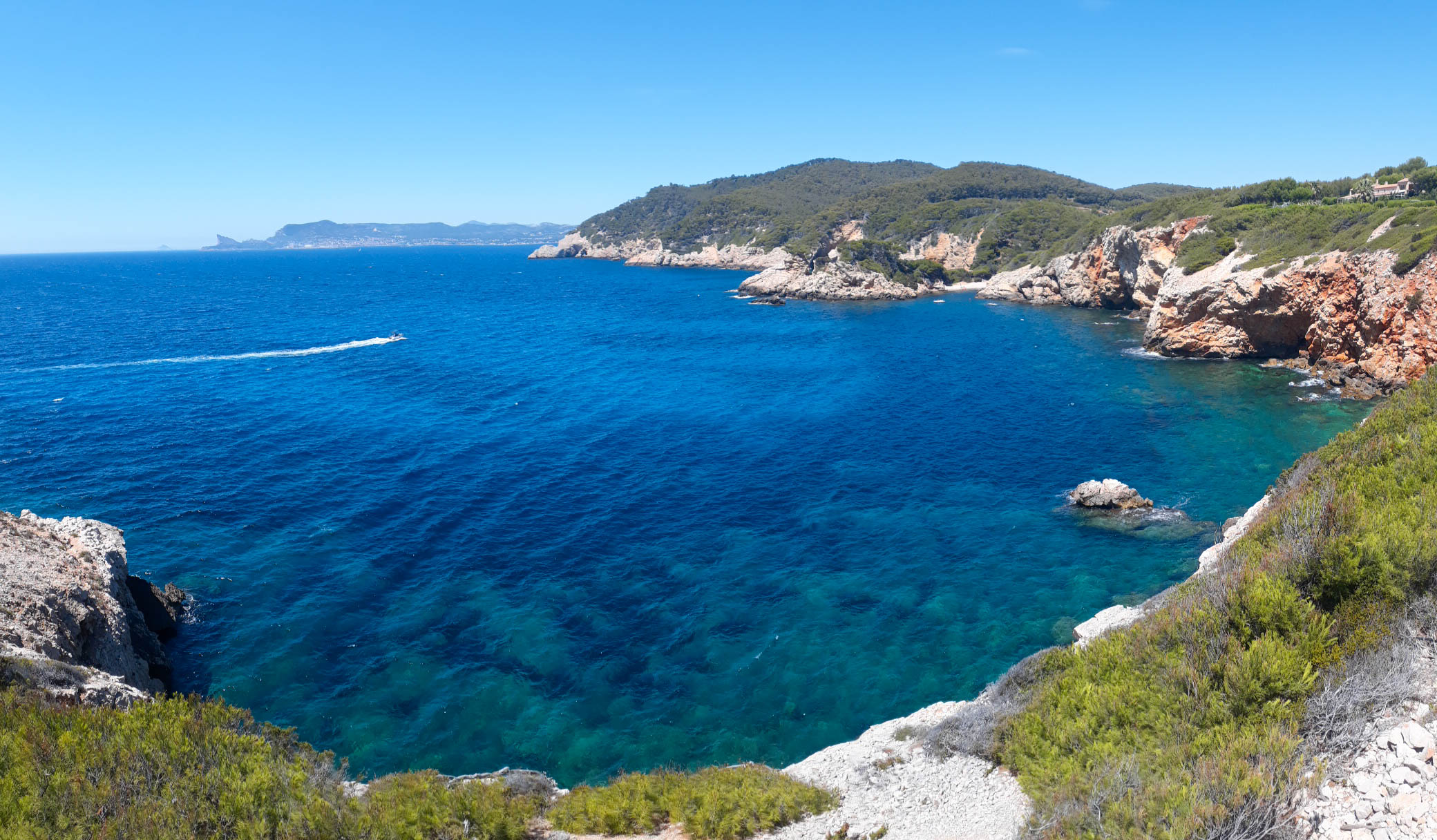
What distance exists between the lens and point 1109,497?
3456 cm

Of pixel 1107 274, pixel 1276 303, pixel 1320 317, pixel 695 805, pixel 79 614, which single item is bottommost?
pixel 695 805

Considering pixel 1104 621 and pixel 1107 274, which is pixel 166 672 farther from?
pixel 1107 274

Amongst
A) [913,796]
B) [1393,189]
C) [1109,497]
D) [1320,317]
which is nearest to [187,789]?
[913,796]

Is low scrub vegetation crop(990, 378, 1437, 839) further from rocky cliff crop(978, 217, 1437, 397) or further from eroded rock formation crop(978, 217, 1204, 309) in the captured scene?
eroded rock formation crop(978, 217, 1204, 309)

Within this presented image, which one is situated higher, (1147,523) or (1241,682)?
(1241,682)

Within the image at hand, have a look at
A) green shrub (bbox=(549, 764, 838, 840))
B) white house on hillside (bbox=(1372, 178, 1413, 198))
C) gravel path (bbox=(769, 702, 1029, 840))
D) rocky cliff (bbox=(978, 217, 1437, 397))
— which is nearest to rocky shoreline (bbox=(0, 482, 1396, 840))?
gravel path (bbox=(769, 702, 1029, 840))

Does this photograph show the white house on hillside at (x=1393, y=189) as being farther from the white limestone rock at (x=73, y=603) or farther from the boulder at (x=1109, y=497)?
the white limestone rock at (x=73, y=603)

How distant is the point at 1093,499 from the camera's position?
34.8m

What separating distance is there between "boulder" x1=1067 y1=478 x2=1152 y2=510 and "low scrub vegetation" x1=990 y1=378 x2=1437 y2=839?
680 inches

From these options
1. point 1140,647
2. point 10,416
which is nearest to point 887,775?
point 1140,647

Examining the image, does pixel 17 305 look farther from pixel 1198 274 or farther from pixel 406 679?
pixel 1198 274

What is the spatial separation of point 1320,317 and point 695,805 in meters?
65.2

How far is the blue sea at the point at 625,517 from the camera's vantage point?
76.4 feet

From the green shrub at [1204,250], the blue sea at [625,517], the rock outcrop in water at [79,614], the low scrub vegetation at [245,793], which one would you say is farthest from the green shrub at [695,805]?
the green shrub at [1204,250]
